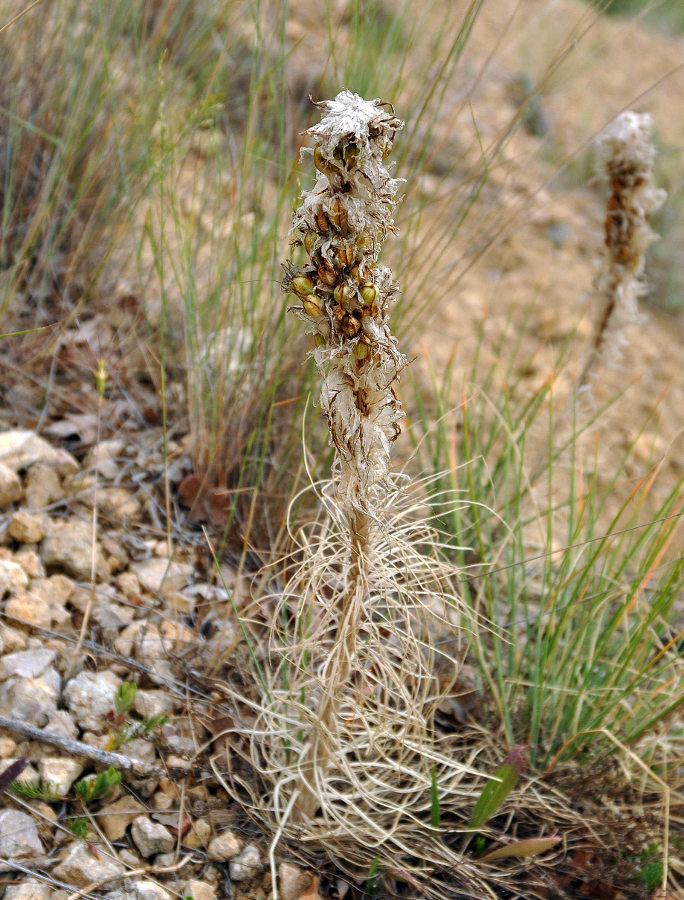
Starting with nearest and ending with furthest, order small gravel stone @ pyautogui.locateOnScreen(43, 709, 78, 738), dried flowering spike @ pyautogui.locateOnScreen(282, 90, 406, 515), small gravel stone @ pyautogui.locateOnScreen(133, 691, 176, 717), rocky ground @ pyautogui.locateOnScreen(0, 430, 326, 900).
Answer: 1. dried flowering spike @ pyautogui.locateOnScreen(282, 90, 406, 515)
2. rocky ground @ pyautogui.locateOnScreen(0, 430, 326, 900)
3. small gravel stone @ pyautogui.locateOnScreen(43, 709, 78, 738)
4. small gravel stone @ pyautogui.locateOnScreen(133, 691, 176, 717)

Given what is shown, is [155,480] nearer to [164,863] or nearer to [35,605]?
[35,605]

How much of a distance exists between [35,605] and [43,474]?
1.11 feet

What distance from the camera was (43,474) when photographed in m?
1.76

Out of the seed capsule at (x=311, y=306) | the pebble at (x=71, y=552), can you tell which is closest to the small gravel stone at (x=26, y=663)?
the pebble at (x=71, y=552)

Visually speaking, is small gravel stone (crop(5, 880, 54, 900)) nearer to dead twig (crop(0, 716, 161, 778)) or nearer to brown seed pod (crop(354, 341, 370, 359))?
dead twig (crop(0, 716, 161, 778))

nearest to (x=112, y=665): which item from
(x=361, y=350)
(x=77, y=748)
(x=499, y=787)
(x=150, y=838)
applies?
(x=77, y=748)

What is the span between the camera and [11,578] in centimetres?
154

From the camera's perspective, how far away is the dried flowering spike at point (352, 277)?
902 millimetres

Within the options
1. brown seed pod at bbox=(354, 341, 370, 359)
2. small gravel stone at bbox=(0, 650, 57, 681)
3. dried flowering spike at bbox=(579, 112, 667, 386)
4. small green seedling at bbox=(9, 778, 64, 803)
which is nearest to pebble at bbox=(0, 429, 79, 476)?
small gravel stone at bbox=(0, 650, 57, 681)

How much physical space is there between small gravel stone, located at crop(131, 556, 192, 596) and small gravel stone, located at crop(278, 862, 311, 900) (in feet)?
1.99

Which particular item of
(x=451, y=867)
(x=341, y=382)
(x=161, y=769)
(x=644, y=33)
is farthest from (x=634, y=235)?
(x=644, y=33)

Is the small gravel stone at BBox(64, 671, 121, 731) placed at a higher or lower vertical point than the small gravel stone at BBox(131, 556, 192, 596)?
lower

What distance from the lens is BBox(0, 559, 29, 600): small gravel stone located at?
1527 millimetres

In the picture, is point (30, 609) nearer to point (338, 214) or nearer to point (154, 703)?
point (154, 703)
